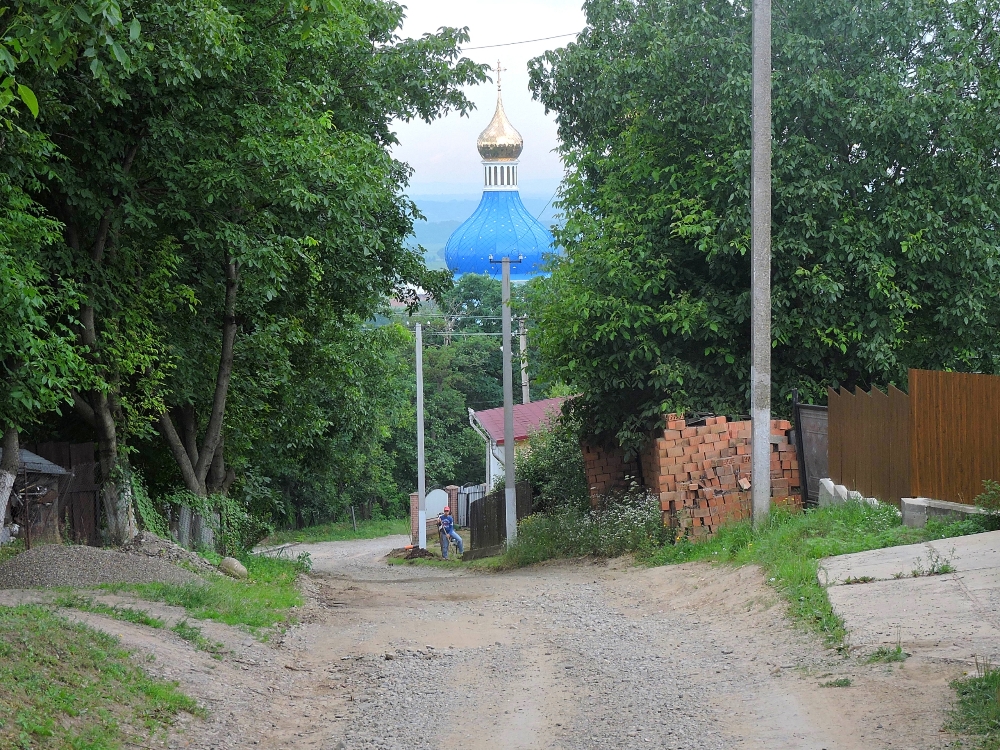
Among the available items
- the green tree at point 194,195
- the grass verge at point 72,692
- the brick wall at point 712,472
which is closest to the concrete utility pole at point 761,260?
the brick wall at point 712,472

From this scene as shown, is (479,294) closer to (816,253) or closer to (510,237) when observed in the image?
(510,237)

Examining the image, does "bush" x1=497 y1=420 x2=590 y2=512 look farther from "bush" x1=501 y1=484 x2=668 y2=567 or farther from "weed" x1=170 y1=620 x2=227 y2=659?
"weed" x1=170 y1=620 x2=227 y2=659

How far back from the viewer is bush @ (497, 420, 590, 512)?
69.6ft

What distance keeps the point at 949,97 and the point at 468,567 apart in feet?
40.4

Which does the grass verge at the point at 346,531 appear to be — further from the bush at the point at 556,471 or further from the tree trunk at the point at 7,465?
the tree trunk at the point at 7,465

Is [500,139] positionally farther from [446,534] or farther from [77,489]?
[77,489]

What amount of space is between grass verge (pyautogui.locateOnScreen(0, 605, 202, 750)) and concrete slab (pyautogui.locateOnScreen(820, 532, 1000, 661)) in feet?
15.2

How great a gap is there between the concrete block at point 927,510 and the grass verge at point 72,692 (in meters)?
7.67

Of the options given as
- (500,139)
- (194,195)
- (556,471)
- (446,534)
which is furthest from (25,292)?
(500,139)

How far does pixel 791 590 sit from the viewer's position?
9.52m

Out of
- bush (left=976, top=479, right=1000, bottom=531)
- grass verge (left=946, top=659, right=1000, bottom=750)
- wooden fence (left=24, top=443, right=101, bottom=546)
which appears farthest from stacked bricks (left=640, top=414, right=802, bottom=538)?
grass verge (left=946, top=659, right=1000, bottom=750)

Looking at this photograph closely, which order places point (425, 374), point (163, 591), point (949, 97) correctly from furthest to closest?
point (425, 374)
point (949, 97)
point (163, 591)

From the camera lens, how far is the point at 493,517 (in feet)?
88.2

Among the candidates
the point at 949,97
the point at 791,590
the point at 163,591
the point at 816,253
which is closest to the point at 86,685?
the point at 163,591
